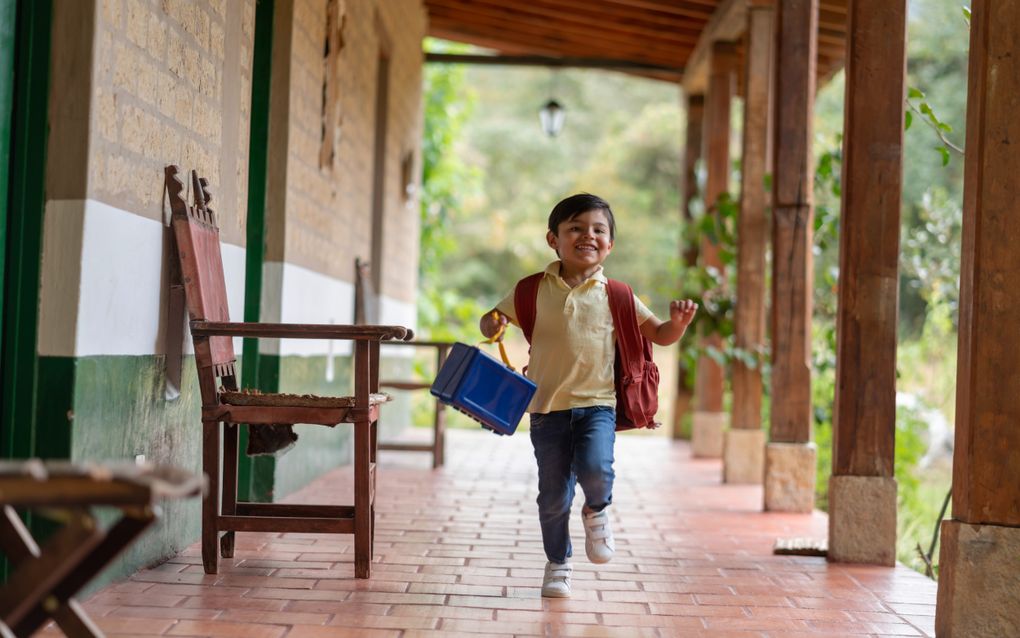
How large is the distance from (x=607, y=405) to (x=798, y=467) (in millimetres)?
2521

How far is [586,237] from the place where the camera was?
3291 millimetres

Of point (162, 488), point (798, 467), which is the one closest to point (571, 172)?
point (798, 467)

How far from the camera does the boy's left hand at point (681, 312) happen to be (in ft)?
10.3

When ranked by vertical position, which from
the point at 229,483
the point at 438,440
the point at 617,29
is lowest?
the point at 438,440

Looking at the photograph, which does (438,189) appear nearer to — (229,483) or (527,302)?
(229,483)

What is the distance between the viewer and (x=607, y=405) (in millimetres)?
3271

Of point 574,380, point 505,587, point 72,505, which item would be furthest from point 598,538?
point 72,505

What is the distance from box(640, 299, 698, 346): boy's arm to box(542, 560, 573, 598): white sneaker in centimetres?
74

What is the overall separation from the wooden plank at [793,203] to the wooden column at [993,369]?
2.55 m

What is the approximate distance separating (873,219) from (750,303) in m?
2.81

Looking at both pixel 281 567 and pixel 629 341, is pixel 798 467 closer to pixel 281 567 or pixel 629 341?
pixel 629 341

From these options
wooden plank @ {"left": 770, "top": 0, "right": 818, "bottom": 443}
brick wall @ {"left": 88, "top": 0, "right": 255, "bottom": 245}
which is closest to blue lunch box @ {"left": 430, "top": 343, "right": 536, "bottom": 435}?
brick wall @ {"left": 88, "top": 0, "right": 255, "bottom": 245}

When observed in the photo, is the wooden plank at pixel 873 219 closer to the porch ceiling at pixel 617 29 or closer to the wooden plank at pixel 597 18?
the porch ceiling at pixel 617 29

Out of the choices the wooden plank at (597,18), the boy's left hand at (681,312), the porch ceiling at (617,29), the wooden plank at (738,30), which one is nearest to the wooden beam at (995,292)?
the boy's left hand at (681,312)
